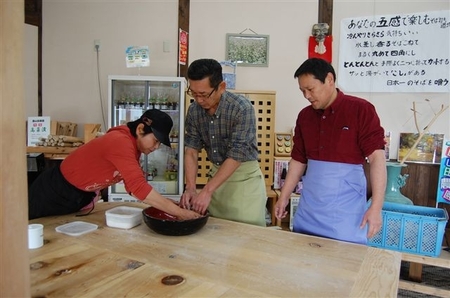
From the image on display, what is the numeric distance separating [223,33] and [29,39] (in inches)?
90.1

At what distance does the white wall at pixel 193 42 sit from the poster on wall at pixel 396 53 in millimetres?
78

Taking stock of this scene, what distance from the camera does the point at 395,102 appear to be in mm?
3508

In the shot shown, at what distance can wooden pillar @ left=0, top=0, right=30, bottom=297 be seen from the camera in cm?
54

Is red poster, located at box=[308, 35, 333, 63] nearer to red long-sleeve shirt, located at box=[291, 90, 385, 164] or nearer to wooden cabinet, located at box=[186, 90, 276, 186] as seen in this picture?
wooden cabinet, located at box=[186, 90, 276, 186]

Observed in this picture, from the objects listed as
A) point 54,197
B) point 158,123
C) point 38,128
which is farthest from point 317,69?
point 38,128

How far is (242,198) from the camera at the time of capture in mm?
2057

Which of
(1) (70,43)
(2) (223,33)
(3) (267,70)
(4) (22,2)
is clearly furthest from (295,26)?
(4) (22,2)

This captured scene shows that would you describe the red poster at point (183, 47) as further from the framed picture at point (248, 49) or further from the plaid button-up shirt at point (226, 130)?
the plaid button-up shirt at point (226, 130)

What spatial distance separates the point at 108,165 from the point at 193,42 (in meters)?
2.55

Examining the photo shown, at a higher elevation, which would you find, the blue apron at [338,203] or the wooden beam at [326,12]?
the wooden beam at [326,12]

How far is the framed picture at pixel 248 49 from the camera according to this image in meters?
3.78

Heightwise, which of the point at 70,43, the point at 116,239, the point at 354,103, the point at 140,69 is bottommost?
the point at 116,239

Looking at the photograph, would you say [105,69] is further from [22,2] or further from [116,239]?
[22,2]

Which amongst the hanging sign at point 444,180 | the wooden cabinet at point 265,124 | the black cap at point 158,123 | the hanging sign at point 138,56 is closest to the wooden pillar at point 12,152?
the black cap at point 158,123
